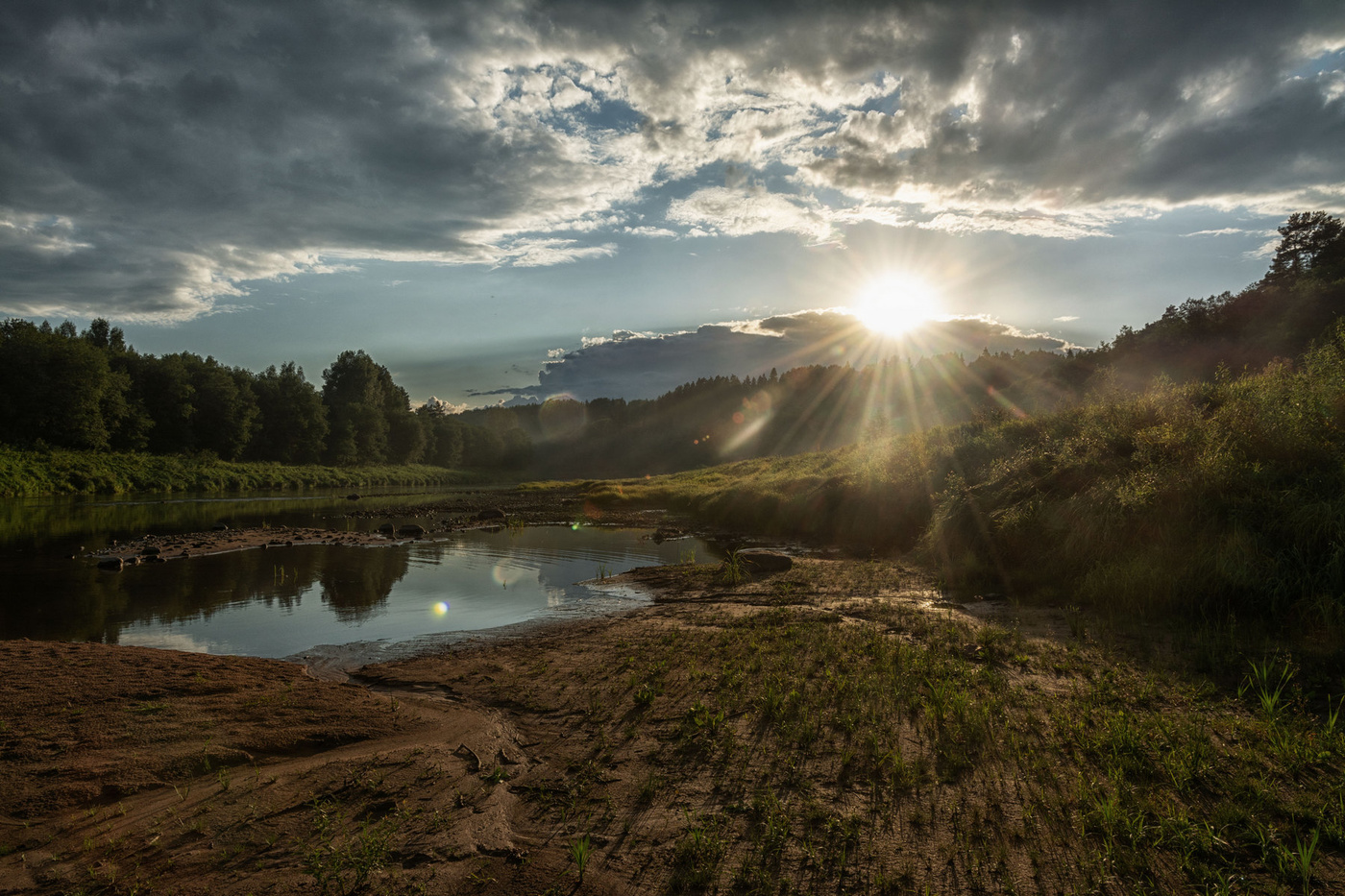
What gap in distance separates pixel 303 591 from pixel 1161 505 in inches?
791

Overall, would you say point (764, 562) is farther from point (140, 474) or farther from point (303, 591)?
point (140, 474)

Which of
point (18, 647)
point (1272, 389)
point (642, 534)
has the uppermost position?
point (1272, 389)

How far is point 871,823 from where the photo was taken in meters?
5.32

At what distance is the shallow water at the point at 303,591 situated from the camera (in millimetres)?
12094

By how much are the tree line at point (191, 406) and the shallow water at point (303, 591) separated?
39.8 meters

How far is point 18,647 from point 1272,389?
24936mm

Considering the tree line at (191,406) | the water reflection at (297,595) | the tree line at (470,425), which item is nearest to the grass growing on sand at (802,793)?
the water reflection at (297,595)

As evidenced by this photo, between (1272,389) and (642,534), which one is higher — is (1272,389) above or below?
above

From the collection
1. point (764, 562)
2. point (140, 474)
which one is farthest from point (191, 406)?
point (764, 562)

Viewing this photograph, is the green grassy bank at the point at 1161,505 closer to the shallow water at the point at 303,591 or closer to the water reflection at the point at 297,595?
the shallow water at the point at 303,591

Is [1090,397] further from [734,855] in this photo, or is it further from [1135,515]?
[734,855]

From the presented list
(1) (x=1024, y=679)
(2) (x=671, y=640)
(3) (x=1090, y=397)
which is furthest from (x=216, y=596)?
(3) (x=1090, y=397)

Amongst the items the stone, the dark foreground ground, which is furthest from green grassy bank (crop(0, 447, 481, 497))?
the stone

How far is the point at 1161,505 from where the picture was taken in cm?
1318
